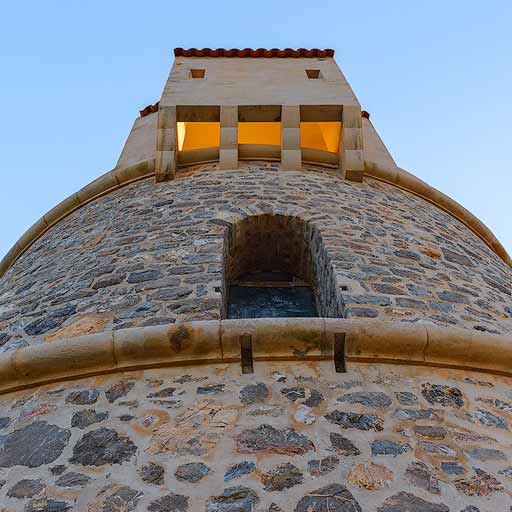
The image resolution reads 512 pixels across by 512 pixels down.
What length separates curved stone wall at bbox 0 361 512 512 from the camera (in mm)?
2633

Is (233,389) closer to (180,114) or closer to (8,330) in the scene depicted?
(8,330)

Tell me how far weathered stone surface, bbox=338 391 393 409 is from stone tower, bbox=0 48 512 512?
0.01 m

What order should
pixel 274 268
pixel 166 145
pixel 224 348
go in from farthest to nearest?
1. pixel 166 145
2. pixel 274 268
3. pixel 224 348

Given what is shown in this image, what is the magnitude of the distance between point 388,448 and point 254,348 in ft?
2.98

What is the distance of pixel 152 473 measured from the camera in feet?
9.00

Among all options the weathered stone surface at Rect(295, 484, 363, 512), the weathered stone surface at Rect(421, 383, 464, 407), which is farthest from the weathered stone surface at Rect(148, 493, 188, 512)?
the weathered stone surface at Rect(421, 383, 464, 407)

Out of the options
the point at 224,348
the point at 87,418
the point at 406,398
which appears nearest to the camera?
the point at 87,418

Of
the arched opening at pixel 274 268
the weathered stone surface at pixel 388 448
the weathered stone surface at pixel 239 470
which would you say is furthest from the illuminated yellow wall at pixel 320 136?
the weathered stone surface at pixel 239 470

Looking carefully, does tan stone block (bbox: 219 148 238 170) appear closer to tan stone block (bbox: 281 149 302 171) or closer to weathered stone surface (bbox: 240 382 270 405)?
tan stone block (bbox: 281 149 302 171)

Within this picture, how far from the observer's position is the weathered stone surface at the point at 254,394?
3164 mm

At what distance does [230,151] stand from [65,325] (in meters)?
3.39

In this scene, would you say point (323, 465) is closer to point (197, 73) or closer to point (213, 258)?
point (213, 258)

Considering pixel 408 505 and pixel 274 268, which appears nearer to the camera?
pixel 408 505

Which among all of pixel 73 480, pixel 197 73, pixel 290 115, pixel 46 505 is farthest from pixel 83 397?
pixel 197 73
